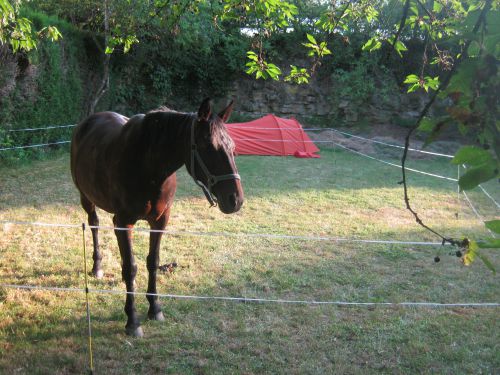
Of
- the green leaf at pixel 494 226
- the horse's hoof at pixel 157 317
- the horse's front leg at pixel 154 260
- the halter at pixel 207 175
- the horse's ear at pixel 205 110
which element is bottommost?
the horse's hoof at pixel 157 317

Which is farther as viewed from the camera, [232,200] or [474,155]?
[232,200]

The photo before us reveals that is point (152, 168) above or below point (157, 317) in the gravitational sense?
above

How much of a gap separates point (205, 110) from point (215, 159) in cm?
31

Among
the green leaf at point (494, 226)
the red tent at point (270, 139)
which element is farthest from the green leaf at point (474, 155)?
the red tent at point (270, 139)

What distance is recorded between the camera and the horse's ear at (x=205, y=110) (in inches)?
99.4

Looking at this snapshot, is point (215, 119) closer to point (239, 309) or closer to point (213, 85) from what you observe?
point (239, 309)

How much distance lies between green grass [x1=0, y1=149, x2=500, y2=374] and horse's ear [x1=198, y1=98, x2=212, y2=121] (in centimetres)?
164

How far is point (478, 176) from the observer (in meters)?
0.85

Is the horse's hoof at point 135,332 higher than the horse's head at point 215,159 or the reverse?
the reverse

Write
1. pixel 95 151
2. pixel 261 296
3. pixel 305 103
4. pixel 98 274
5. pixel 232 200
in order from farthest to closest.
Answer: pixel 305 103
pixel 98 274
pixel 261 296
pixel 95 151
pixel 232 200

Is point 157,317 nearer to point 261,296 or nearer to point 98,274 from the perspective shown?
point 261,296

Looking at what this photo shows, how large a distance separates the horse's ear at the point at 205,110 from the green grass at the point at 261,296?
1.64 m

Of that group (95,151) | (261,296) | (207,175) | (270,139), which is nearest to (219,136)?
(207,175)

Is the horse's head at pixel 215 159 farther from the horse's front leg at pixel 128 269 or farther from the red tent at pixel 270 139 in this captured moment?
the red tent at pixel 270 139
